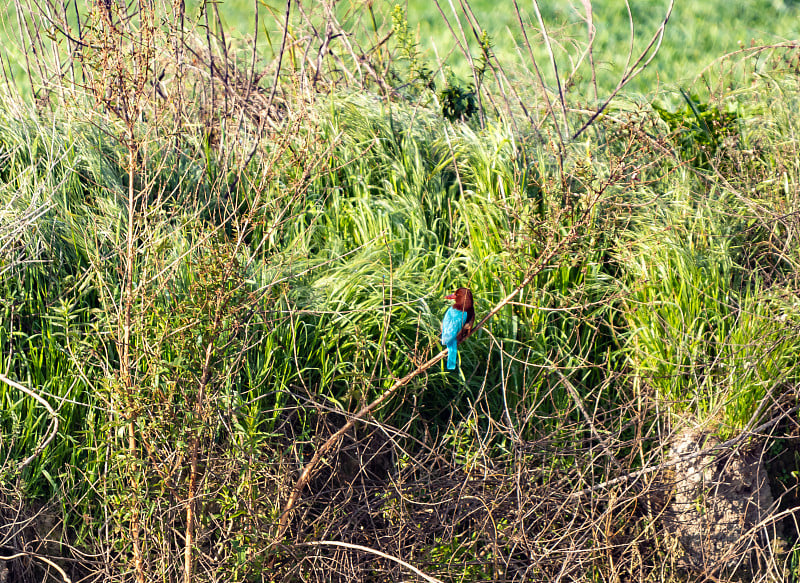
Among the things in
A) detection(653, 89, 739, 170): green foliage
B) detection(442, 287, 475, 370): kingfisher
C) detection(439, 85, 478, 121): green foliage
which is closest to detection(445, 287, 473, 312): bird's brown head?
detection(442, 287, 475, 370): kingfisher

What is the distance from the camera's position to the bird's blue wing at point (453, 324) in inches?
105

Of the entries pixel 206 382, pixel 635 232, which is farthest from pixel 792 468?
pixel 206 382

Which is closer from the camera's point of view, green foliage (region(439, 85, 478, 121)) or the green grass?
the green grass

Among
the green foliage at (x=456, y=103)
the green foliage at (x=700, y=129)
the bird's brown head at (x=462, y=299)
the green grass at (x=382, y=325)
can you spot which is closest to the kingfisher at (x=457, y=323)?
the bird's brown head at (x=462, y=299)

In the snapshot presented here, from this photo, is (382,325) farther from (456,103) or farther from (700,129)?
(700,129)

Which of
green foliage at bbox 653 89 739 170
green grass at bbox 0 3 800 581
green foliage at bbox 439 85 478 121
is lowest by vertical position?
green grass at bbox 0 3 800 581

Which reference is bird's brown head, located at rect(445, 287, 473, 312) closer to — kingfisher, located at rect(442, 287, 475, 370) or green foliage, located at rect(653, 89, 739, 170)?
kingfisher, located at rect(442, 287, 475, 370)

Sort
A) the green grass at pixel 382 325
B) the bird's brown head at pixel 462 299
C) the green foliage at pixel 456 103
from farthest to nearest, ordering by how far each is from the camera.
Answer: the green foliage at pixel 456 103
the green grass at pixel 382 325
the bird's brown head at pixel 462 299

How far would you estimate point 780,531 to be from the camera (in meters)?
3.75

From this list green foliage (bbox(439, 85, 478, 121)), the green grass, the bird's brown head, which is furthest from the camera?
green foliage (bbox(439, 85, 478, 121))

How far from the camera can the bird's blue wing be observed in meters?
2.66

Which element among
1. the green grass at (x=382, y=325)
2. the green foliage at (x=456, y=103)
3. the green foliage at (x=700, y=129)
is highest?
the green foliage at (x=456, y=103)

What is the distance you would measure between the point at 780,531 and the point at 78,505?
10.3 feet

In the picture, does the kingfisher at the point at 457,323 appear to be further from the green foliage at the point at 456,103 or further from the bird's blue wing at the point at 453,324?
the green foliage at the point at 456,103
